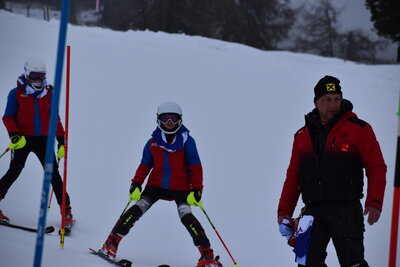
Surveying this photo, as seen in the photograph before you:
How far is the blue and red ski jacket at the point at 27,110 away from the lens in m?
6.39

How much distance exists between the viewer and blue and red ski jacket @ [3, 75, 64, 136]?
639 cm

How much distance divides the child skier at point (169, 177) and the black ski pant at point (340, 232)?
58.4 inches

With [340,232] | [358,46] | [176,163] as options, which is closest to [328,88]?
[340,232]

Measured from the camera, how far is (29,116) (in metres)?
6.45

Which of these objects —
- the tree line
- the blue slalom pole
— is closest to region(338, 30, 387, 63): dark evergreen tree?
the tree line

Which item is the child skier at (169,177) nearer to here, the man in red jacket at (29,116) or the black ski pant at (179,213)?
the black ski pant at (179,213)

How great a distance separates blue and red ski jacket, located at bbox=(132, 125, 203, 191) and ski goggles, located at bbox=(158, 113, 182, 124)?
5.0 inches

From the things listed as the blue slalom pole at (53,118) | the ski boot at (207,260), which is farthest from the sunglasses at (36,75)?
the blue slalom pole at (53,118)

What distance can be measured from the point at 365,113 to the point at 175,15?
2281 centimetres

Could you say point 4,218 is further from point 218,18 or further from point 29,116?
point 218,18

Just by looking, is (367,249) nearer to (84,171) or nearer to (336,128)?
(336,128)

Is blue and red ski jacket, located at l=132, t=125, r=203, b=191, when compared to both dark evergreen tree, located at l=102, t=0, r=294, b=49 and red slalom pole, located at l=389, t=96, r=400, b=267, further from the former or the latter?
dark evergreen tree, located at l=102, t=0, r=294, b=49

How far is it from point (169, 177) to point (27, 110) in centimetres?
217

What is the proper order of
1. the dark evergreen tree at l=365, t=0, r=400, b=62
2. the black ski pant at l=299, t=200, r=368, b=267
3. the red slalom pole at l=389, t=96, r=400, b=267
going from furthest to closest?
the dark evergreen tree at l=365, t=0, r=400, b=62
the black ski pant at l=299, t=200, r=368, b=267
the red slalom pole at l=389, t=96, r=400, b=267
